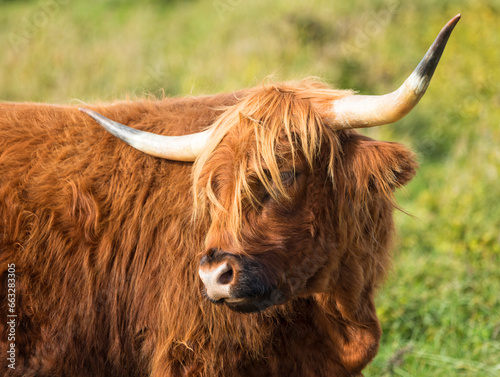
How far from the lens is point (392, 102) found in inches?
93.3

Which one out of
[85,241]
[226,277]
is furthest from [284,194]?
[85,241]

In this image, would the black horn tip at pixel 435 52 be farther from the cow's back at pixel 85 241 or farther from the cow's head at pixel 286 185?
the cow's back at pixel 85 241

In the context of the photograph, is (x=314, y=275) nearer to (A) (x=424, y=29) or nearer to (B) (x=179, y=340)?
(B) (x=179, y=340)

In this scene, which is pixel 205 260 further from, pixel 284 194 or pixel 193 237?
pixel 284 194

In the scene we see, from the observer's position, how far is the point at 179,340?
272 centimetres

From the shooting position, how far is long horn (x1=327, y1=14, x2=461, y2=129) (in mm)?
2123

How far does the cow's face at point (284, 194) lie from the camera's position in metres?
2.51

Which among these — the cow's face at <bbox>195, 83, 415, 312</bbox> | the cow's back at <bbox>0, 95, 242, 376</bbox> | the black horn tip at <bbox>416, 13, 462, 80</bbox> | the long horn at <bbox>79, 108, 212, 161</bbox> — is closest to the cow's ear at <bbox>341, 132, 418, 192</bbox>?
the cow's face at <bbox>195, 83, 415, 312</bbox>

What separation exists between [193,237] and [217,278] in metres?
0.47

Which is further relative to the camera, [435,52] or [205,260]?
[205,260]

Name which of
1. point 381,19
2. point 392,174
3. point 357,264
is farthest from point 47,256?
point 381,19

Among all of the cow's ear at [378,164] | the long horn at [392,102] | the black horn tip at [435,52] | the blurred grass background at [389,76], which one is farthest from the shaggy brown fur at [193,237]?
the blurred grass background at [389,76]

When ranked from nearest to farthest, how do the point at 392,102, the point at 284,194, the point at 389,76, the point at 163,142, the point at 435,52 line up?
the point at 435,52 < the point at 392,102 < the point at 284,194 < the point at 163,142 < the point at 389,76

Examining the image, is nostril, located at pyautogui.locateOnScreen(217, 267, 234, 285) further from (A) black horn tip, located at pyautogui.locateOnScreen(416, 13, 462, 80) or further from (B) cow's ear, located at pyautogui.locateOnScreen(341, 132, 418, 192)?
(A) black horn tip, located at pyautogui.locateOnScreen(416, 13, 462, 80)
